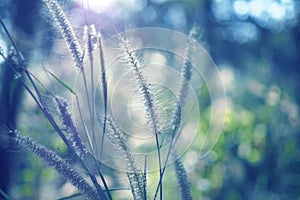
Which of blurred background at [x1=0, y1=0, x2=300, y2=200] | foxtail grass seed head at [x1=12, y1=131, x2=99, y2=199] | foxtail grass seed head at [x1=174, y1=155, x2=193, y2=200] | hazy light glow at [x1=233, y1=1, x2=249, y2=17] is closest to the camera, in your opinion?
foxtail grass seed head at [x1=12, y1=131, x2=99, y2=199]

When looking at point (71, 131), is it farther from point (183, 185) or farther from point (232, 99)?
point (232, 99)

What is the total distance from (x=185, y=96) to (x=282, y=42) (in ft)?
11.2

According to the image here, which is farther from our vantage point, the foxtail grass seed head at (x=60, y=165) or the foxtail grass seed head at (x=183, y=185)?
the foxtail grass seed head at (x=183, y=185)

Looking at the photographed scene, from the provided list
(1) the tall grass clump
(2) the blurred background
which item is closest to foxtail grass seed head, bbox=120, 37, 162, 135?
(1) the tall grass clump

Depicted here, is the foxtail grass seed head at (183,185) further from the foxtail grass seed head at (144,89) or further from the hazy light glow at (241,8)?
the hazy light glow at (241,8)

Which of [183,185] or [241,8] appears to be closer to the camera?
[183,185]

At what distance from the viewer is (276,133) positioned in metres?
2.92

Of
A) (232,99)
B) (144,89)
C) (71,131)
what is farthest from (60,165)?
(232,99)

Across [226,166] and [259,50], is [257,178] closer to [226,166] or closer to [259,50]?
[226,166]

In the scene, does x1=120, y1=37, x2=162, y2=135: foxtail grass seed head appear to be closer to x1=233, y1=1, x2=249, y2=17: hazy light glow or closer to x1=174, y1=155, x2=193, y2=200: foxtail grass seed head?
x1=174, y1=155, x2=193, y2=200: foxtail grass seed head

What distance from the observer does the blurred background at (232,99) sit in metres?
1.90

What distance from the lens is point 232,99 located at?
347cm

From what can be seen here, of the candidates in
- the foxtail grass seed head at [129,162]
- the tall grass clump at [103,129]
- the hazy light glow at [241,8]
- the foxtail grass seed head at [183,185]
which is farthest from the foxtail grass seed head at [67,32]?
the hazy light glow at [241,8]

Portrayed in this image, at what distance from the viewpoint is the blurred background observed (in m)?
1.90
